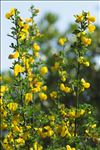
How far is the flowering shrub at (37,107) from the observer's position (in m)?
6.51

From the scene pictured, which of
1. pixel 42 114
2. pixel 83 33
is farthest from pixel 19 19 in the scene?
pixel 42 114

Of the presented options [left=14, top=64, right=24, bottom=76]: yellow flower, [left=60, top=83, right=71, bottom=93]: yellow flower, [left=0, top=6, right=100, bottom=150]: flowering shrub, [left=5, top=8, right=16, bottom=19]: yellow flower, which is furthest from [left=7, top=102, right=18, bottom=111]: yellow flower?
[left=5, top=8, right=16, bottom=19]: yellow flower

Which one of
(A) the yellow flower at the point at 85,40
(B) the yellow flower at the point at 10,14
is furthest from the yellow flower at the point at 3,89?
(A) the yellow flower at the point at 85,40

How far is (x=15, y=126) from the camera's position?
6570 mm

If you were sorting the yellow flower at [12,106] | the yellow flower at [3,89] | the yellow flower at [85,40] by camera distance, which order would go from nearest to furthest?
the yellow flower at [85,40], the yellow flower at [12,106], the yellow flower at [3,89]

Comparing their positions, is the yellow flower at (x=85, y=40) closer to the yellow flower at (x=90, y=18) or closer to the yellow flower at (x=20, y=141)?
the yellow flower at (x=90, y=18)

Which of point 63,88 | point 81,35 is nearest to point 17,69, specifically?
point 63,88

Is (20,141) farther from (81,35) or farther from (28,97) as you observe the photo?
(81,35)

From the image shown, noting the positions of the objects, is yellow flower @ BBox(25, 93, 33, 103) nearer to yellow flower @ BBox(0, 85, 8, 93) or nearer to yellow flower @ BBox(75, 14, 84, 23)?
yellow flower @ BBox(0, 85, 8, 93)

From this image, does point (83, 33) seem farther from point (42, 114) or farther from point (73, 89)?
point (42, 114)

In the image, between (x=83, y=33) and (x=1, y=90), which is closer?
(x=83, y=33)

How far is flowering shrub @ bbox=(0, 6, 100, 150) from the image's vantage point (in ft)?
21.4

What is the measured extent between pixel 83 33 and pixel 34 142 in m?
1.59

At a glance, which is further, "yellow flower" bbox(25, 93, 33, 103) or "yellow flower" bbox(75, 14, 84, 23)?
"yellow flower" bbox(25, 93, 33, 103)
